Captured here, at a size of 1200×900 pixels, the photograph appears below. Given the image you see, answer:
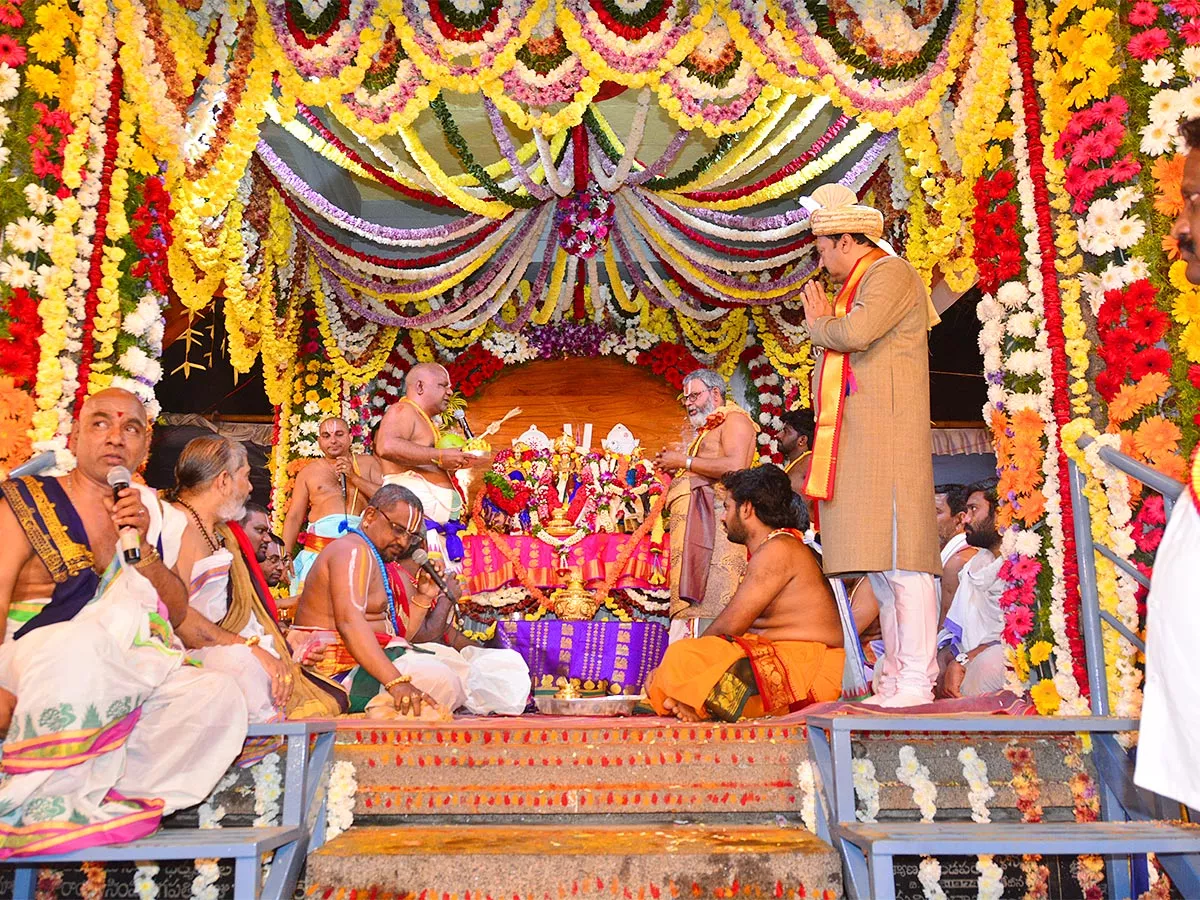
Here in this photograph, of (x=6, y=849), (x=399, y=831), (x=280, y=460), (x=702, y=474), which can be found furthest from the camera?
(x=280, y=460)

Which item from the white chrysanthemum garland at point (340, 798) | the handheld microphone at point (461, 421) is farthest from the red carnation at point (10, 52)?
the handheld microphone at point (461, 421)

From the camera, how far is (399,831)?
3.65 m

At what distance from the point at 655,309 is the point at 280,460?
3445 millimetres

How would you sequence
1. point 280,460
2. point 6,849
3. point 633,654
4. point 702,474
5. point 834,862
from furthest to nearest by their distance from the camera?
point 280,460 < point 633,654 < point 702,474 < point 834,862 < point 6,849

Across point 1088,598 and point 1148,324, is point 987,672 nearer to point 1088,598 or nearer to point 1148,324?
point 1088,598

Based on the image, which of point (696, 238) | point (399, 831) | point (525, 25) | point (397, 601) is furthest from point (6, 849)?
point (696, 238)

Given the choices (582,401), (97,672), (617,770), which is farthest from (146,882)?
(582,401)

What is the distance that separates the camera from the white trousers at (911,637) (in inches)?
171

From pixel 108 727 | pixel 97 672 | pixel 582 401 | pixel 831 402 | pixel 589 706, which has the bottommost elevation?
pixel 589 706

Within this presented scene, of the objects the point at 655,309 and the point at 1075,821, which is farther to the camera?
the point at 655,309

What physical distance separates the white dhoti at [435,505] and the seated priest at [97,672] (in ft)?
10.7

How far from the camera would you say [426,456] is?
23.8ft

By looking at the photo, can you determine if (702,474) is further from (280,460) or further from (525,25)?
(280,460)

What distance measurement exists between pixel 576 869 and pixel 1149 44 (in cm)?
353
